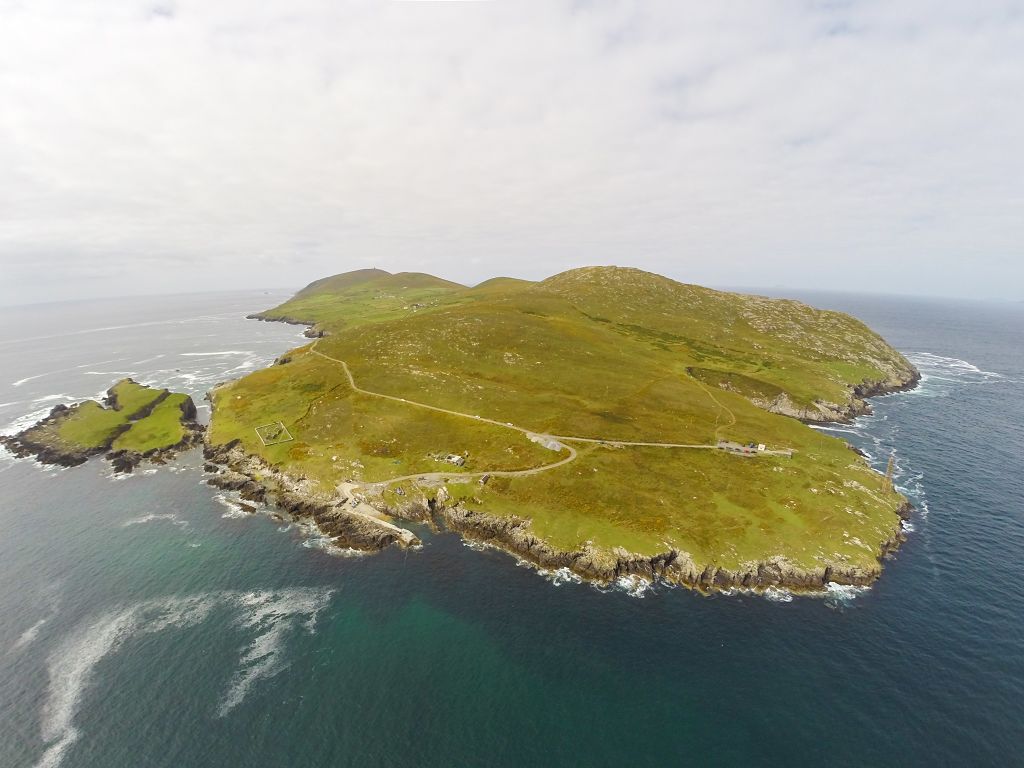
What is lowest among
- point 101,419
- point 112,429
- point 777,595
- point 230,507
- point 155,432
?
point 777,595

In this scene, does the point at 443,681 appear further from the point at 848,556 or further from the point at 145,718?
the point at 848,556

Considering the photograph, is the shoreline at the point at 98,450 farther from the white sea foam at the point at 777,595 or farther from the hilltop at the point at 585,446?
the white sea foam at the point at 777,595

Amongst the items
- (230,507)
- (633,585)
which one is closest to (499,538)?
(633,585)

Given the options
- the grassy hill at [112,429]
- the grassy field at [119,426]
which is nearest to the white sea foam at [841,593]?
the grassy hill at [112,429]

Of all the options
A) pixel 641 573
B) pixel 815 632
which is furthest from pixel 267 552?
pixel 815 632

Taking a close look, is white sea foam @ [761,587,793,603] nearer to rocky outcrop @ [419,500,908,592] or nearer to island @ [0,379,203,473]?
rocky outcrop @ [419,500,908,592]

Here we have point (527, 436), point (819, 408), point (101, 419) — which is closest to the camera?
point (527, 436)

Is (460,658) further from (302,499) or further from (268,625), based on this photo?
(302,499)
